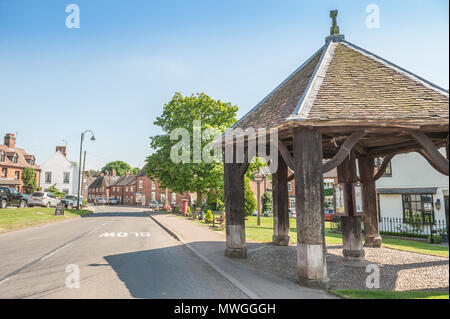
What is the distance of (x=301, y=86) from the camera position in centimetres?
829

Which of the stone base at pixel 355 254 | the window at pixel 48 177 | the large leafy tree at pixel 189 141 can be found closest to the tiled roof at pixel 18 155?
the window at pixel 48 177

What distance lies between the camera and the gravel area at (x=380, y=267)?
6971mm

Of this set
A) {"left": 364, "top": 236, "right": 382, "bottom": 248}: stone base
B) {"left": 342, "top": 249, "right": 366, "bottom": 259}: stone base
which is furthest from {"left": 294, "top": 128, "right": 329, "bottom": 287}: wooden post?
{"left": 364, "top": 236, "right": 382, "bottom": 248}: stone base

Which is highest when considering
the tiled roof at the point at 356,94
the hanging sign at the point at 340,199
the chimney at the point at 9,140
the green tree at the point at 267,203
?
the chimney at the point at 9,140

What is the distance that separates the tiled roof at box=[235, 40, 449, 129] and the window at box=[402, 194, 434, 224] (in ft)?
45.0

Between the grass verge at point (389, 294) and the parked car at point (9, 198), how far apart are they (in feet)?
102

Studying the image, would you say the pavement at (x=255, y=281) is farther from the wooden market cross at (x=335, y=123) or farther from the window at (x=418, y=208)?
the window at (x=418, y=208)

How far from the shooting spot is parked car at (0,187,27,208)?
27.3 metres

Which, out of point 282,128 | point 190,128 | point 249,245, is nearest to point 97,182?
point 190,128

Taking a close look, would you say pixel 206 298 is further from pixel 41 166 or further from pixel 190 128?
pixel 41 166

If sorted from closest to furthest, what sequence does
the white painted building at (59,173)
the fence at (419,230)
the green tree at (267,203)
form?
1. the fence at (419,230)
2. the green tree at (267,203)
3. the white painted building at (59,173)

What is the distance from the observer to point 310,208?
6613 millimetres

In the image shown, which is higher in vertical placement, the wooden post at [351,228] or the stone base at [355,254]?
the wooden post at [351,228]
